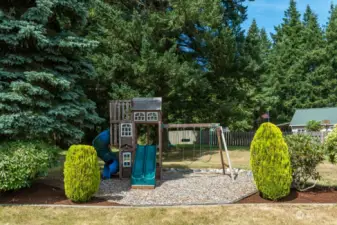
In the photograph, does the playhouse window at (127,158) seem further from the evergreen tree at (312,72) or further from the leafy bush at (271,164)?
the evergreen tree at (312,72)

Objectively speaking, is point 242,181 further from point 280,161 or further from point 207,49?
point 207,49

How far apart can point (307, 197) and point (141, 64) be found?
863cm

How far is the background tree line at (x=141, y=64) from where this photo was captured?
6.38m

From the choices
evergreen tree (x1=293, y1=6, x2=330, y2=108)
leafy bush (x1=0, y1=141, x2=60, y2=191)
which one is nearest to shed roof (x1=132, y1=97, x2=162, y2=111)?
leafy bush (x1=0, y1=141, x2=60, y2=191)

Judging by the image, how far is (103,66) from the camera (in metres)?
13.1

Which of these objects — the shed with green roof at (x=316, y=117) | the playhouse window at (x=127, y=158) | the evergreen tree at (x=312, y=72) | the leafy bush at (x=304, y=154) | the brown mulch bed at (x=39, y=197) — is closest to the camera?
the brown mulch bed at (x=39, y=197)

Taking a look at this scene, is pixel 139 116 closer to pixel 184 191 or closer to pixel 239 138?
pixel 184 191

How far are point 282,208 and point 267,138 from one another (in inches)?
53.7

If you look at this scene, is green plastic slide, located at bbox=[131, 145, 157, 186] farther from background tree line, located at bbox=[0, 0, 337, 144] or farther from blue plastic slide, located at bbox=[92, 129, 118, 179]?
background tree line, located at bbox=[0, 0, 337, 144]

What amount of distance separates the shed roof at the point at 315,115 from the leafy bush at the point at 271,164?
2041 cm

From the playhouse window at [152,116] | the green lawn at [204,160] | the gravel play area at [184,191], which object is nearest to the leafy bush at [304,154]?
the gravel play area at [184,191]

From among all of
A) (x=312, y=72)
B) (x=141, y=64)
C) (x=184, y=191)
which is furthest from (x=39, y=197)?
(x=312, y=72)

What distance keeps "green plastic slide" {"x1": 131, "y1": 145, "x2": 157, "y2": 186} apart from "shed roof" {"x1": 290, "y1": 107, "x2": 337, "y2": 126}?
63.6ft

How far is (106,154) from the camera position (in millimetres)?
9227
